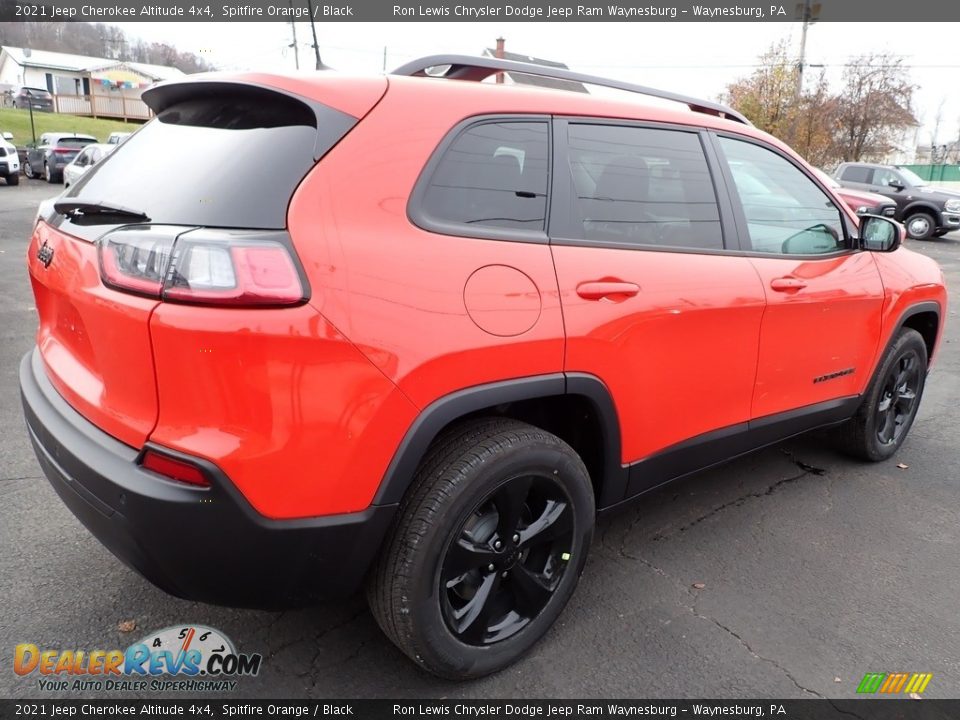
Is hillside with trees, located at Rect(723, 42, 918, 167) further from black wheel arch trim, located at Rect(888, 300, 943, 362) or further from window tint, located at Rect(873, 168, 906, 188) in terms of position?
black wheel arch trim, located at Rect(888, 300, 943, 362)

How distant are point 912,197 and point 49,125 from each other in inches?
1720

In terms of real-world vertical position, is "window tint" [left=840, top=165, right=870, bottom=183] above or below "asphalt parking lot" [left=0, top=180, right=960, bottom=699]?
above

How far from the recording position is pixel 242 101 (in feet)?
6.71

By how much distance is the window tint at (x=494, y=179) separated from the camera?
206 cm

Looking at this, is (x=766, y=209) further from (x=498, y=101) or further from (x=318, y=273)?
(x=318, y=273)

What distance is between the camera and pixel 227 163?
6.18 feet

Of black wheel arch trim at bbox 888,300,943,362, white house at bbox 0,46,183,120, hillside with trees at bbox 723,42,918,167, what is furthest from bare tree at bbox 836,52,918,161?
white house at bbox 0,46,183,120

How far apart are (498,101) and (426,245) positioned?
0.61 m

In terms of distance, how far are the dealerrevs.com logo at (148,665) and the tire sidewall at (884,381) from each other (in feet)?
10.8

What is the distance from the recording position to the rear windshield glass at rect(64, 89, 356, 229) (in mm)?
1782

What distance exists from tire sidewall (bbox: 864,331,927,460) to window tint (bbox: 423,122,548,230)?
2.53m

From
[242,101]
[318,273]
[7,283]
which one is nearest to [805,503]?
[318,273]

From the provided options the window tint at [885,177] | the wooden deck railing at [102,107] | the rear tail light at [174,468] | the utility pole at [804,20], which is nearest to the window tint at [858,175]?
the window tint at [885,177]

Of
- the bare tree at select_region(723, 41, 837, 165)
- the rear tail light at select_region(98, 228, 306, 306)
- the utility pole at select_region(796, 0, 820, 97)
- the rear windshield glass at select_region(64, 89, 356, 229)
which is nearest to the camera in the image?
the rear tail light at select_region(98, 228, 306, 306)
